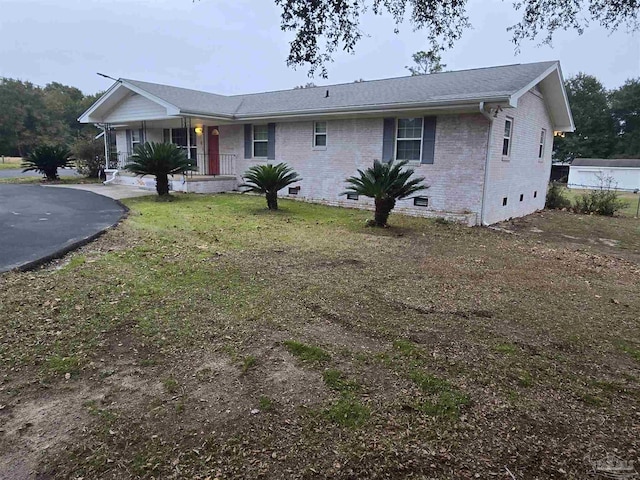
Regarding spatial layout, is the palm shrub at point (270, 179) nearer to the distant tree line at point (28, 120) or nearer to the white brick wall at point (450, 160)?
the white brick wall at point (450, 160)

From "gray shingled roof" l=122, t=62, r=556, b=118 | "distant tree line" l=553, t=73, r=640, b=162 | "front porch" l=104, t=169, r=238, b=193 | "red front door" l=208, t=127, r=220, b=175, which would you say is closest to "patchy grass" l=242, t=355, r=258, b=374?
"gray shingled roof" l=122, t=62, r=556, b=118

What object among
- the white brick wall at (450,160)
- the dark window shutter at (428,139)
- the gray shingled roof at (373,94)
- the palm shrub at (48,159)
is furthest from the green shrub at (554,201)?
the palm shrub at (48,159)

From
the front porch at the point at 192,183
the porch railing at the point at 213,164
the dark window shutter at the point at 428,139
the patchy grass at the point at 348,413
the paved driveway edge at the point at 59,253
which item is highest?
the dark window shutter at the point at 428,139

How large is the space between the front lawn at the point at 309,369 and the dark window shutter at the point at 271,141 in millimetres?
9437

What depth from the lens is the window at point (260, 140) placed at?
1580cm

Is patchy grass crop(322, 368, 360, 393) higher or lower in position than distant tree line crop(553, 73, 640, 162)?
lower

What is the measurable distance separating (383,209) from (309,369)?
22.8 ft

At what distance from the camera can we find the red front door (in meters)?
17.6

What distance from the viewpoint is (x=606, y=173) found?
121ft

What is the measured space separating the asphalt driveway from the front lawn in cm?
60

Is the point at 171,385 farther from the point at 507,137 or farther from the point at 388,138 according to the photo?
the point at 507,137

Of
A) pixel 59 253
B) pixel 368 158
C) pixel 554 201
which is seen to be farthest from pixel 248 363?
pixel 554 201

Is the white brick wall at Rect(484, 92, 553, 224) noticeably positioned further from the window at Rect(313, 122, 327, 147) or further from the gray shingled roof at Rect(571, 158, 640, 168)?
the gray shingled roof at Rect(571, 158, 640, 168)

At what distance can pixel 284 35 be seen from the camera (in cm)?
618
